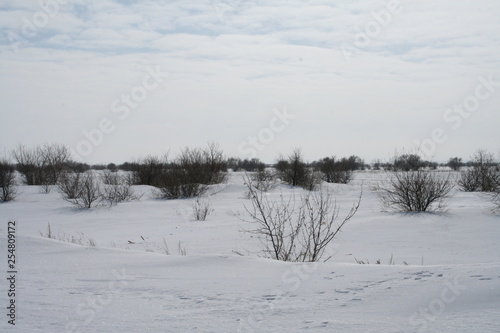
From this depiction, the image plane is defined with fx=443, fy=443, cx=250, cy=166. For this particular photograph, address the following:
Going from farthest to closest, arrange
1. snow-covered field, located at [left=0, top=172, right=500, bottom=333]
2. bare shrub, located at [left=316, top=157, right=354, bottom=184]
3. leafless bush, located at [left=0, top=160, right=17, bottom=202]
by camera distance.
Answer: bare shrub, located at [left=316, top=157, right=354, bottom=184] → leafless bush, located at [left=0, top=160, right=17, bottom=202] → snow-covered field, located at [left=0, top=172, right=500, bottom=333]

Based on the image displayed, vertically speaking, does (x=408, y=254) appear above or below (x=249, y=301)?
below

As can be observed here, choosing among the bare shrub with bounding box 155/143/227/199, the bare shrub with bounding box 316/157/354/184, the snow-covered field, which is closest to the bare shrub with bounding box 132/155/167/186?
the bare shrub with bounding box 155/143/227/199

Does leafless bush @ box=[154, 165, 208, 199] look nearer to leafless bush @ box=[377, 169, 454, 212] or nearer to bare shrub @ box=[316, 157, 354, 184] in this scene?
leafless bush @ box=[377, 169, 454, 212]

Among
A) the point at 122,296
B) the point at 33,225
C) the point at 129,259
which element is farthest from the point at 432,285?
the point at 33,225

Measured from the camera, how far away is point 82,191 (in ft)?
62.2

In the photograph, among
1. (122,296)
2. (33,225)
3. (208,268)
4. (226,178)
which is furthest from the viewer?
(226,178)

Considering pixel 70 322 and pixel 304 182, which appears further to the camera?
pixel 304 182

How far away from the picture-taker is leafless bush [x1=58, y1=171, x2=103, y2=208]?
61.3ft

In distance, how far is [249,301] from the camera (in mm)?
3643

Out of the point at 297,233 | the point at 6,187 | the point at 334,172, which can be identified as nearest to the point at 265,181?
the point at 334,172

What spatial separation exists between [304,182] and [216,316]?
26.2m

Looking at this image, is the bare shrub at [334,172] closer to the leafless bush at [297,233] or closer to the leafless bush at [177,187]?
the leafless bush at [177,187]

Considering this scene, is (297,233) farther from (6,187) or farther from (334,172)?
(334,172)

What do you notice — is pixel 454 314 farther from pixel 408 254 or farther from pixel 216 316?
pixel 408 254
